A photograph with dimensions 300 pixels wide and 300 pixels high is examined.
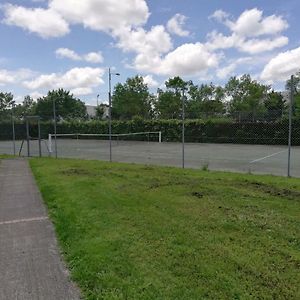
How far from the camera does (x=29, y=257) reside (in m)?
4.14

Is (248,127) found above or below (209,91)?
below

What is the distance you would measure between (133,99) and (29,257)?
52.0m

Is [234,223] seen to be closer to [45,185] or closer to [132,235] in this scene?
[132,235]

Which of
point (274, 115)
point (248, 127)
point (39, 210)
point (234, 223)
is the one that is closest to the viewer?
point (234, 223)

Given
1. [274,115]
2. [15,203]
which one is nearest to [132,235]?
[15,203]

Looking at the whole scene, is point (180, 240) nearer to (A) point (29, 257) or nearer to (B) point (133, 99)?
(A) point (29, 257)

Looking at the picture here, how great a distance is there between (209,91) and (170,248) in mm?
56083

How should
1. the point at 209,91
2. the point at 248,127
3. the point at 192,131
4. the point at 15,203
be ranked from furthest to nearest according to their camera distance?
the point at 209,91
the point at 192,131
the point at 248,127
the point at 15,203

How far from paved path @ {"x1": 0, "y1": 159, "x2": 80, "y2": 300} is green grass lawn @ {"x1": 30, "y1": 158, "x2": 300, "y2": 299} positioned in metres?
0.15

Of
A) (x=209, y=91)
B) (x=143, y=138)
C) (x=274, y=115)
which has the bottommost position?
(x=143, y=138)

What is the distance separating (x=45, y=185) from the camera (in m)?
9.03

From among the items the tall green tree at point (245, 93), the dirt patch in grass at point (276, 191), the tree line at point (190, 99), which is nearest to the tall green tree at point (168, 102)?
the tree line at point (190, 99)

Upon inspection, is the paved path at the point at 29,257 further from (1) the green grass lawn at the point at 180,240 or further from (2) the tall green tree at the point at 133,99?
(2) the tall green tree at the point at 133,99

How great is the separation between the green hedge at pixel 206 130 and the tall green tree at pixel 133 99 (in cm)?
1292
